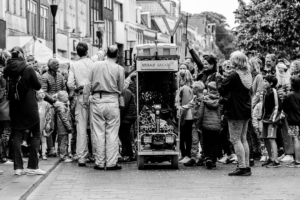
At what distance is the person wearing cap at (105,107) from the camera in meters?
13.8

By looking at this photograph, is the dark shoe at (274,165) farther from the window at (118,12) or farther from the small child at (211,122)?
the window at (118,12)

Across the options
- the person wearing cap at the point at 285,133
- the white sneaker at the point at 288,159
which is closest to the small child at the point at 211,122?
the person wearing cap at the point at 285,133

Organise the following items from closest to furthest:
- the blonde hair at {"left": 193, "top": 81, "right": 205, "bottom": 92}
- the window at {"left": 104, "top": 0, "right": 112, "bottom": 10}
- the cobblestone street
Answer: the cobblestone street < the blonde hair at {"left": 193, "top": 81, "right": 205, "bottom": 92} < the window at {"left": 104, "top": 0, "right": 112, "bottom": 10}

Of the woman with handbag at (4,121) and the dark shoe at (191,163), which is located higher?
the woman with handbag at (4,121)

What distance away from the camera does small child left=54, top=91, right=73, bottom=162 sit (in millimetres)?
15359

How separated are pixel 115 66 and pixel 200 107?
5.71 feet

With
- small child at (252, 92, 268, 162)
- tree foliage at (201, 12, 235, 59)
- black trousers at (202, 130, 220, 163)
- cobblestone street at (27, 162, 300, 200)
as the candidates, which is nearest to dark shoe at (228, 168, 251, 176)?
cobblestone street at (27, 162, 300, 200)

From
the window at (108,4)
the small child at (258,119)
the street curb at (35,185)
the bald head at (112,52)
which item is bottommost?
the street curb at (35,185)

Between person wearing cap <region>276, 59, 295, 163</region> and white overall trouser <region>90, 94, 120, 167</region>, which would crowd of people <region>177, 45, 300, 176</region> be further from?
white overall trouser <region>90, 94, 120, 167</region>

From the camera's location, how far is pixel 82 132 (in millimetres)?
14477

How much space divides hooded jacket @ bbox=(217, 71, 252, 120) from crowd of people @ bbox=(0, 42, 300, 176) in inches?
0.6

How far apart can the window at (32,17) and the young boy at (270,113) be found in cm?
2490

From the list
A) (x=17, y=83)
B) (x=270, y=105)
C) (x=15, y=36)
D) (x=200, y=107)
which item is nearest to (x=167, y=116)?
(x=200, y=107)

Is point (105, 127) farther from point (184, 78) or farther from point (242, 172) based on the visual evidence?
point (242, 172)
